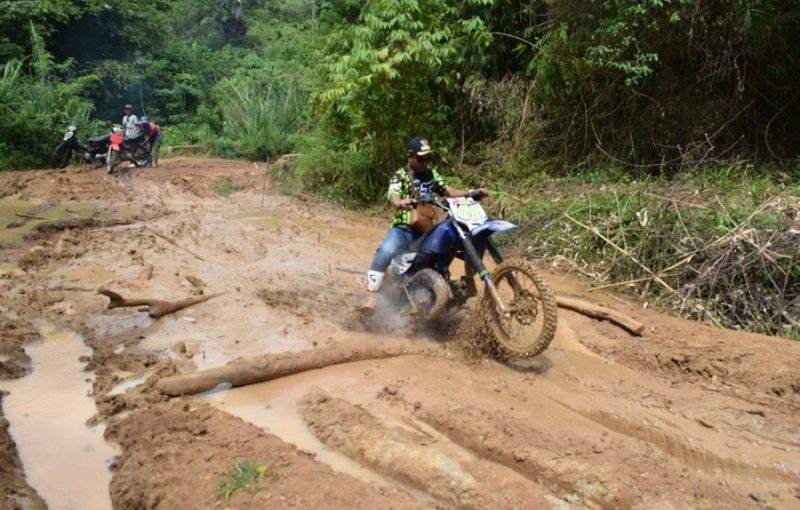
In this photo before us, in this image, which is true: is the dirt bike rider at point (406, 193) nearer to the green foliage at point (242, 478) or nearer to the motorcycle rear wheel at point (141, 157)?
the green foliage at point (242, 478)

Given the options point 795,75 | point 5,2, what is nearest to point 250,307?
point 795,75

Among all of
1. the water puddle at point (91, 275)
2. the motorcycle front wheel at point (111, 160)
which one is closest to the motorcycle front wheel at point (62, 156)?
the motorcycle front wheel at point (111, 160)

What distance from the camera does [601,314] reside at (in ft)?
21.4

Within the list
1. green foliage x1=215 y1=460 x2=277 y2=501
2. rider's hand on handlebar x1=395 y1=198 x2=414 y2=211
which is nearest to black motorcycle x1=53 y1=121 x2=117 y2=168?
rider's hand on handlebar x1=395 y1=198 x2=414 y2=211

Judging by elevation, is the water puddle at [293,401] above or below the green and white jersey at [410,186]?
below

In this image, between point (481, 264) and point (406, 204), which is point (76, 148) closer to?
point (406, 204)

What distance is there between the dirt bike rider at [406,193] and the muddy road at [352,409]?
0.50 meters

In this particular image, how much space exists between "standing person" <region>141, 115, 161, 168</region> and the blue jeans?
1376 cm

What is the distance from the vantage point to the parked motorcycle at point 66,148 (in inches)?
698

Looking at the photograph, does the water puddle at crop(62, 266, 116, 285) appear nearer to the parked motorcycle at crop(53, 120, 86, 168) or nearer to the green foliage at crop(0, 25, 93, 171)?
the parked motorcycle at crop(53, 120, 86, 168)

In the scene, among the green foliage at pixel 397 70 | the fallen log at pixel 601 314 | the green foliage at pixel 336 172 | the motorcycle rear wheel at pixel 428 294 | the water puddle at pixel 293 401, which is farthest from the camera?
the green foliage at pixel 336 172

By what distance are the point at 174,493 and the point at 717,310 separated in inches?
205

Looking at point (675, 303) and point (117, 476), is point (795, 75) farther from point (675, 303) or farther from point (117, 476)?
point (117, 476)

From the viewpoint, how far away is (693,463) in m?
4.12
